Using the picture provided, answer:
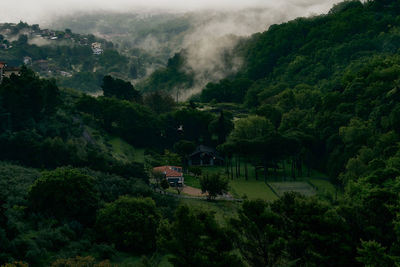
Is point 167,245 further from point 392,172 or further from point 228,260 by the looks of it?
point 392,172

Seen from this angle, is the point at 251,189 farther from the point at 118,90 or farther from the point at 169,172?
the point at 118,90

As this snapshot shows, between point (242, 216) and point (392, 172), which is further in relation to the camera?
point (392, 172)

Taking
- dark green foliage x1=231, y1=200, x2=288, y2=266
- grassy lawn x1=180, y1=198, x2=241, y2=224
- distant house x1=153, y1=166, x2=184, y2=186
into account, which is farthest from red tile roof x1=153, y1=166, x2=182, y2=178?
dark green foliage x1=231, y1=200, x2=288, y2=266

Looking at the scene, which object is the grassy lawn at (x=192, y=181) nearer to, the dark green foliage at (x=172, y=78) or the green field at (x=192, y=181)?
the green field at (x=192, y=181)

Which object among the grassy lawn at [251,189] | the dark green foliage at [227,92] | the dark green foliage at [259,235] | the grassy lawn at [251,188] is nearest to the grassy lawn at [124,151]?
the grassy lawn at [251,188]

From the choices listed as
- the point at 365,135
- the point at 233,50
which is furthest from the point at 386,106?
the point at 233,50

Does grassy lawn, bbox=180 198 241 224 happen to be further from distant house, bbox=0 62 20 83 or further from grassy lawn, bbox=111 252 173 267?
distant house, bbox=0 62 20 83
